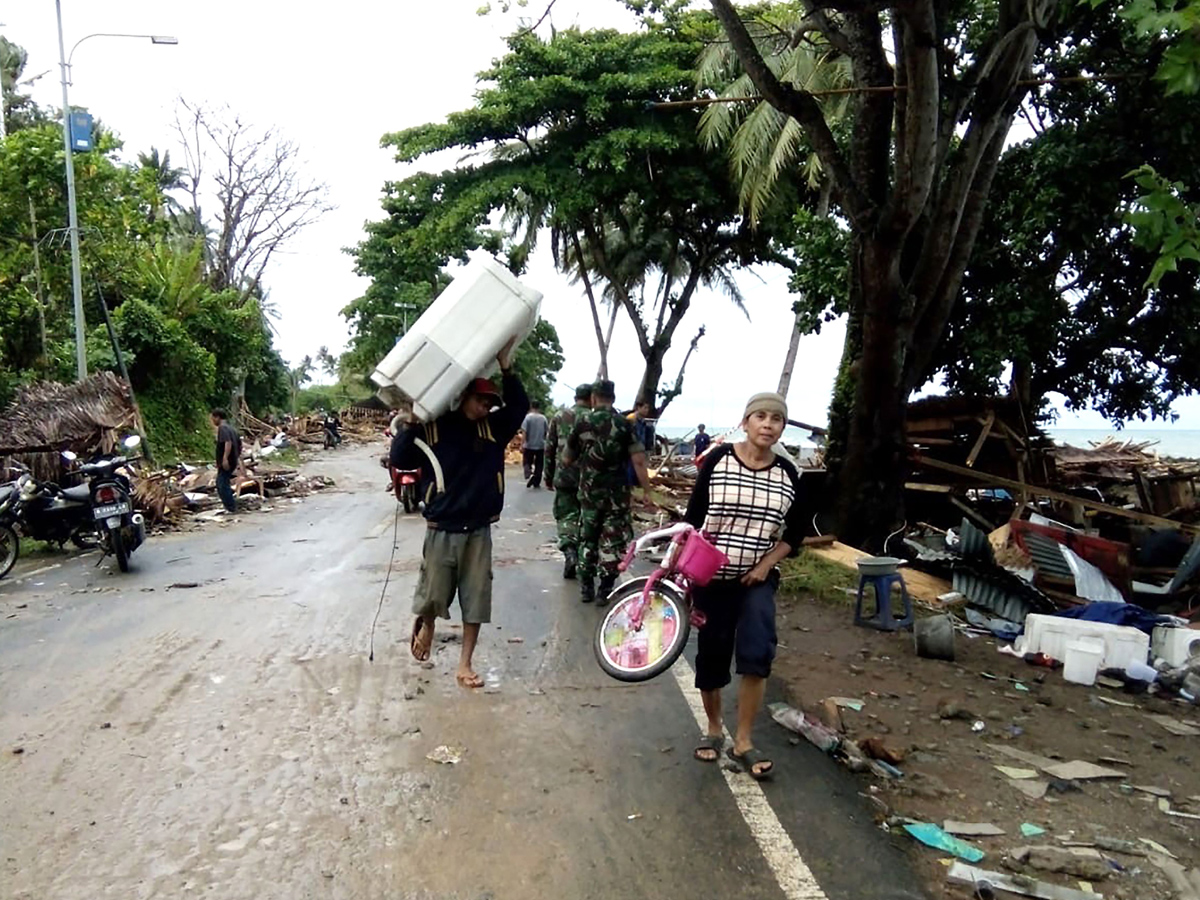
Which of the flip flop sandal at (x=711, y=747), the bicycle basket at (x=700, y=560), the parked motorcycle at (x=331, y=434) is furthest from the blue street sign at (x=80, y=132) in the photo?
the parked motorcycle at (x=331, y=434)

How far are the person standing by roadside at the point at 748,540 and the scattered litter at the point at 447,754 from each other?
3.68 feet

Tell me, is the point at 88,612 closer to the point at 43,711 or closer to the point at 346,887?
the point at 43,711

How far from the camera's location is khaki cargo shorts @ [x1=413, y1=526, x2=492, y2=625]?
531cm

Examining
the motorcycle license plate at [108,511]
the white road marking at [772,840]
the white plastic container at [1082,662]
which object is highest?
the white plastic container at [1082,662]

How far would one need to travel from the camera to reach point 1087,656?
6.25 m

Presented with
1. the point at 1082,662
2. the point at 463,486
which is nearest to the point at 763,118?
the point at 1082,662

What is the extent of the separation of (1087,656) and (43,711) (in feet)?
20.5

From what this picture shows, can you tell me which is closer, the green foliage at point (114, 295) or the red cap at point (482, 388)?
the red cap at point (482, 388)

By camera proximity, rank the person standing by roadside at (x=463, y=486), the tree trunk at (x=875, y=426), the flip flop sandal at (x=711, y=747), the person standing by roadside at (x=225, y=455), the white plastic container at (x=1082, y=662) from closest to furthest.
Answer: the flip flop sandal at (x=711, y=747)
the person standing by roadside at (x=463, y=486)
the white plastic container at (x=1082, y=662)
the tree trunk at (x=875, y=426)
the person standing by roadside at (x=225, y=455)

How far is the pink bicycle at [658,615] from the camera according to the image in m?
4.27

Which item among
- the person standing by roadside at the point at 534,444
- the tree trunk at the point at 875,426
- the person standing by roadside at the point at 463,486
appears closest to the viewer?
the person standing by roadside at the point at 463,486

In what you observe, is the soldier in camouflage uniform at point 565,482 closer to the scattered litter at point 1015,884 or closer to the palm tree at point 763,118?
the scattered litter at point 1015,884

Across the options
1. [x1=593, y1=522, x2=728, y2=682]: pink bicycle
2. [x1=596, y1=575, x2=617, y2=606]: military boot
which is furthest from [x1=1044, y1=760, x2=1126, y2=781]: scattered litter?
[x1=596, y1=575, x2=617, y2=606]: military boot

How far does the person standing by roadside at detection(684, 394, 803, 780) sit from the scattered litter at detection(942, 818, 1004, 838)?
77cm
